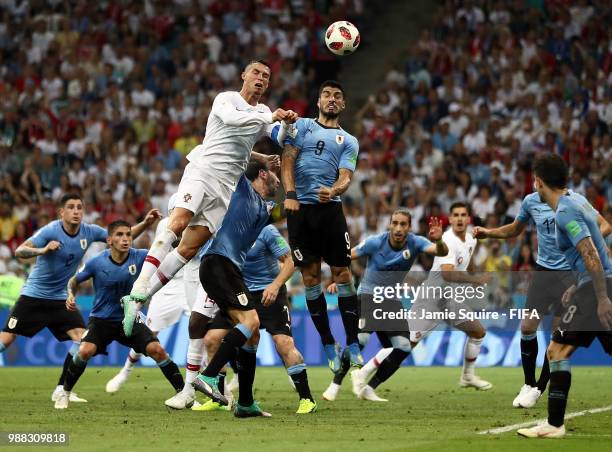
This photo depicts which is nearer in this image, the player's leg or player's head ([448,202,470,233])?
player's head ([448,202,470,233])

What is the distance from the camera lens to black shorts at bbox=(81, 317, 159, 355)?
1277 centimetres

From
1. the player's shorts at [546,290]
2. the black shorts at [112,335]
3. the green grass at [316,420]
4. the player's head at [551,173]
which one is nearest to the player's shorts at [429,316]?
the green grass at [316,420]

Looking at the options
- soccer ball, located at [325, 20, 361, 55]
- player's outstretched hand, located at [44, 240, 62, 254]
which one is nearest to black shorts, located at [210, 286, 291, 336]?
soccer ball, located at [325, 20, 361, 55]

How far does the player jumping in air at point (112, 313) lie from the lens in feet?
41.2

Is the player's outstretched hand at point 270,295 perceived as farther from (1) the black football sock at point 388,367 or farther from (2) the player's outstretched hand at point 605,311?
(2) the player's outstretched hand at point 605,311

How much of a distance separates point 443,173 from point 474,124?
172 centimetres

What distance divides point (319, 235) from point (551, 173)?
3.67 metres

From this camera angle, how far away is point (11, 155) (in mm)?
25047

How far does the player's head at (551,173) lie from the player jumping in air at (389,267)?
4021 mm

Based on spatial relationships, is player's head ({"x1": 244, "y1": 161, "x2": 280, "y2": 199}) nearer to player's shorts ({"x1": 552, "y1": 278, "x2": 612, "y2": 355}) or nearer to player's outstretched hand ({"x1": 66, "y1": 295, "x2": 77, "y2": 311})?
player's outstretched hand ({"x1": 66, "y1": 295, "x2": 77, "y2": 311})

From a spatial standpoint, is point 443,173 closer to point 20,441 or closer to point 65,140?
point 65,140

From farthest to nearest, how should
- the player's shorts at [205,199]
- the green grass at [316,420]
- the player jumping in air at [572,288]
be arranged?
the player's shorts at [205,199]
the player jumping in air at [572,288]
the green grass at [316,420]

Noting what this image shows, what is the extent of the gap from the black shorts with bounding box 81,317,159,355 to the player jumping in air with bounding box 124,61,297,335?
1782 millimetres

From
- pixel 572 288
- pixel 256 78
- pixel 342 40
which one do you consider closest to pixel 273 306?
pixel 256 78
